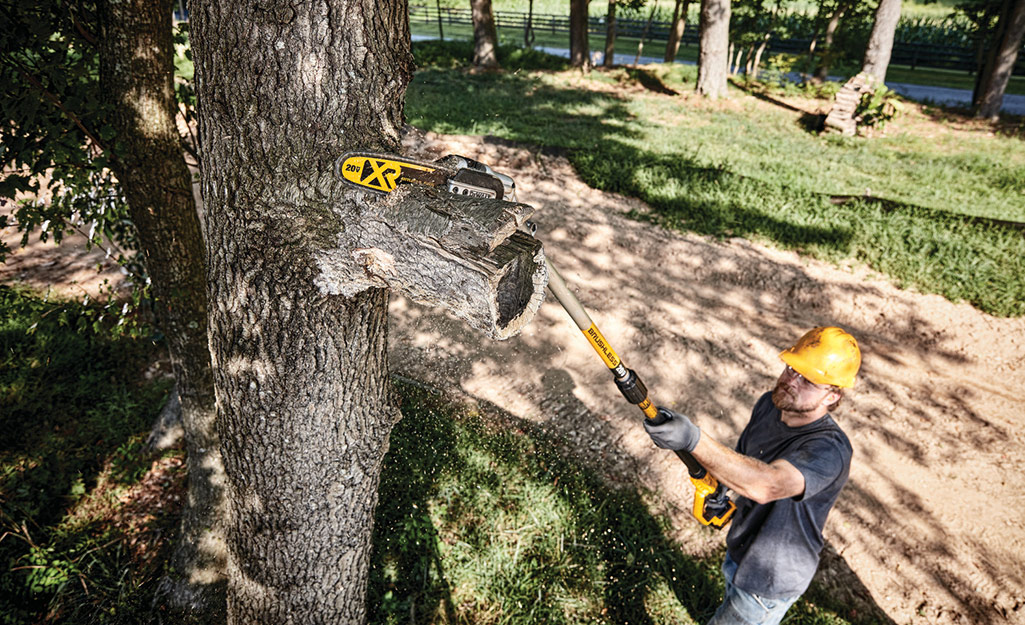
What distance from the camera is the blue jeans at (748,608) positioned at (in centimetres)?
273

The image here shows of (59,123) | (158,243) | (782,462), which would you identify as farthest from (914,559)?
(59,123)

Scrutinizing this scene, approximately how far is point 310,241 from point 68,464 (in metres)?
4.31

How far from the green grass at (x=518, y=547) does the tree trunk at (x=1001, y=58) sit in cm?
1483

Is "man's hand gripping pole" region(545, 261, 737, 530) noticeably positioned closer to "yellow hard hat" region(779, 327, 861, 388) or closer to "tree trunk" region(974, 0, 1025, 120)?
"yellow hard hat" region(779, 327, 861, 388)

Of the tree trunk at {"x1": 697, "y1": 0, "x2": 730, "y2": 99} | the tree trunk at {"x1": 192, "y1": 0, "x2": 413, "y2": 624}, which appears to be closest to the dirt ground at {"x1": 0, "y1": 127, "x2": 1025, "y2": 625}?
the tree trunk at {"x1": 192, "y1": 0, "x2": 413, "y2": 624}

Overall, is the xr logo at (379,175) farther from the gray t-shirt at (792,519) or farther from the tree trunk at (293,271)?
the gray t-shirt at (792,519)

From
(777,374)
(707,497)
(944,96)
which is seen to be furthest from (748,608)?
(944,96)

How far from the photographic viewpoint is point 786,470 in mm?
2359

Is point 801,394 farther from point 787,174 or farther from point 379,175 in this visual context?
point 787,174

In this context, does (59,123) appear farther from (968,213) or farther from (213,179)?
(968,213)

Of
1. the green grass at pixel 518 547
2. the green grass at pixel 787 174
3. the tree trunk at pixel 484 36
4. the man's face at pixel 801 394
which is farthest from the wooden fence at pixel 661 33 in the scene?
the man's face at pixel 801 394

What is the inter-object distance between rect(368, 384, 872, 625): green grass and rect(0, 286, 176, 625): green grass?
1753 mm

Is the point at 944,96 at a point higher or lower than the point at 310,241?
lower

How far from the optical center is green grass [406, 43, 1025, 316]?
6699 mm
